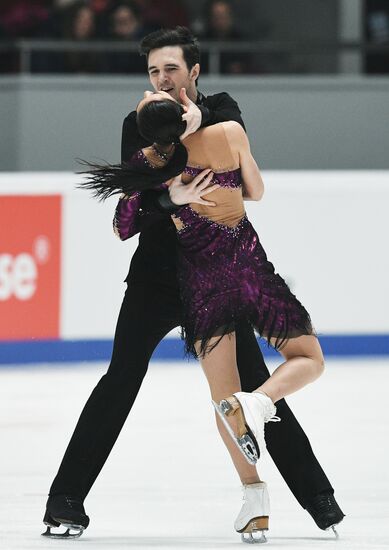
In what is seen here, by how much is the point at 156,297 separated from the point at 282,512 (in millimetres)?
909

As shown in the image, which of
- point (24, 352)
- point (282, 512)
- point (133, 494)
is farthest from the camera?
point (24, 352)

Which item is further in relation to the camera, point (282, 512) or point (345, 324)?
point (345, 324)

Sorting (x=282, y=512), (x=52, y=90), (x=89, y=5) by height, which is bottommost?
(x=282, y=512)

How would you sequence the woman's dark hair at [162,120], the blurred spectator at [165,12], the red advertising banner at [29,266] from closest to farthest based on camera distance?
the woman's dark hair at [162,120]
the red advertising banner at [29,266]
the blurred spectator at [165,12]

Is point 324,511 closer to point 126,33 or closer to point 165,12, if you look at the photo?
point 126,33

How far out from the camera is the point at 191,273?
12.5 ft

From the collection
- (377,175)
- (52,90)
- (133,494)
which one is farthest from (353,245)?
(133,494)

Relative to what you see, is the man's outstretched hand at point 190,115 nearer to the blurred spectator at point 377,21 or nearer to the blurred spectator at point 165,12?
the blurred spectator at point 165,12

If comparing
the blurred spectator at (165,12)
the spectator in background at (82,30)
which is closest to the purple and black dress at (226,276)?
the spectator in background at (82,30)

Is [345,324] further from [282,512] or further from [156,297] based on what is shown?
[156,297]

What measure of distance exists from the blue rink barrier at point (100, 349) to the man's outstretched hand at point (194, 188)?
4245 millimetres

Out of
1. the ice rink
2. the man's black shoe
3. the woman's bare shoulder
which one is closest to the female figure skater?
the woman's bare shoulder

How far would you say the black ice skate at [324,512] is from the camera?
3.86 m

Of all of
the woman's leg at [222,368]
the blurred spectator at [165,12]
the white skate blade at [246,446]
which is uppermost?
the blurred spectator at [165,12]
